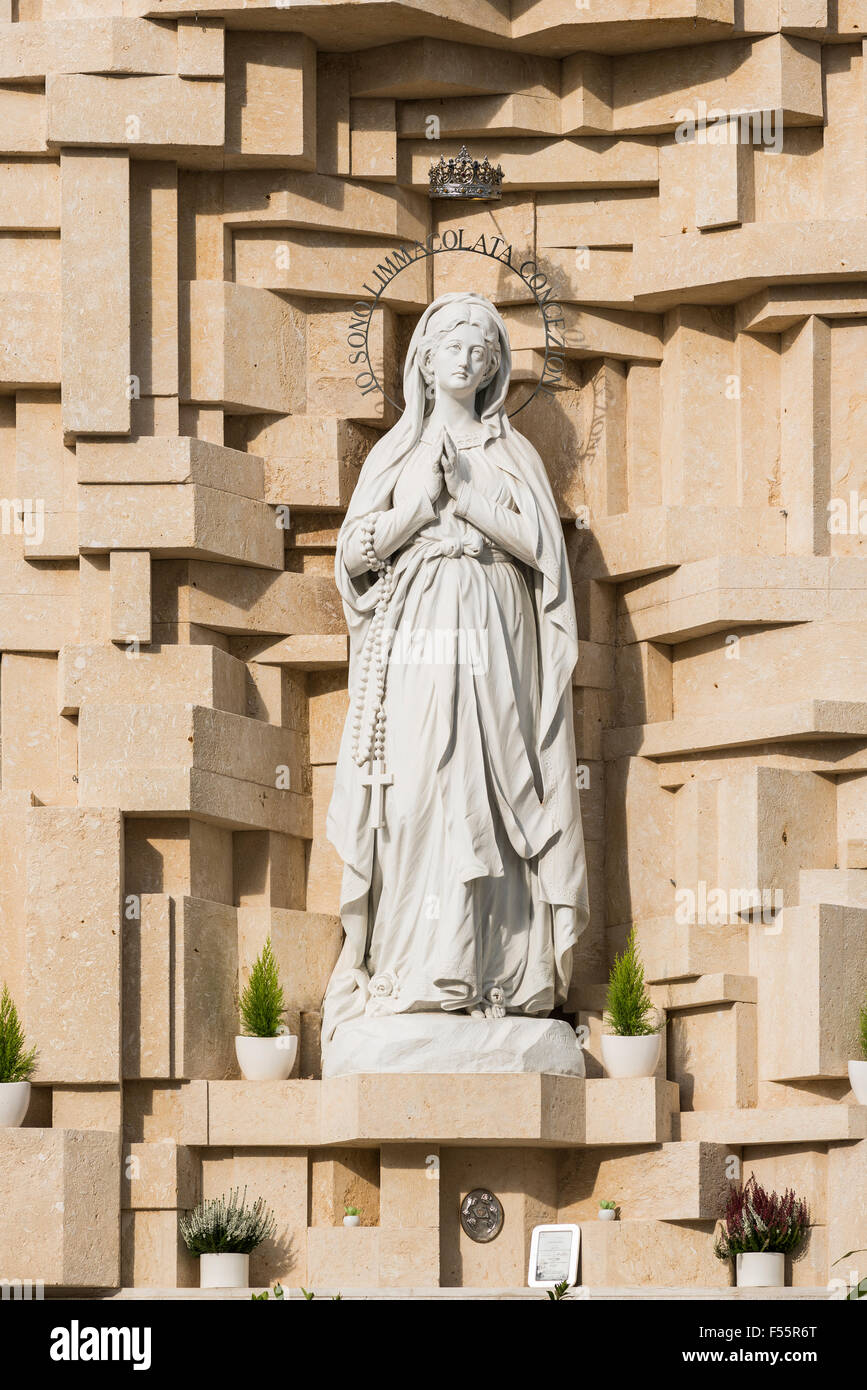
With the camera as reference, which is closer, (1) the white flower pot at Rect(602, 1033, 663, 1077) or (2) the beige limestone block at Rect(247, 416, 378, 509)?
(1) the white flower pot at Rect(602, 1033, 663, 1077)

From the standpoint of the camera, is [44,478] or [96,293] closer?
[96,293]

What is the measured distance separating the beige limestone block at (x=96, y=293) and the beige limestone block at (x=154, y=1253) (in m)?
3.27

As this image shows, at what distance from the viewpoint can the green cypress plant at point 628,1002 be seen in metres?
11.5

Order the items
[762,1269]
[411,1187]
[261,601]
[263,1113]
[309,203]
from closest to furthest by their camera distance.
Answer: [762,1269] → [411,1187] → [263,1113] → [261,601] → [309,203]

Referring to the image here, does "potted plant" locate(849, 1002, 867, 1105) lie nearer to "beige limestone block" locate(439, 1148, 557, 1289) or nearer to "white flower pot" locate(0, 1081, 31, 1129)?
"beige limestone block" locate(439, 1148, 557, 1289)

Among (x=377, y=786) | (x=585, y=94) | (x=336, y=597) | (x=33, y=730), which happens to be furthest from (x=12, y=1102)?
(x=585, y=94)

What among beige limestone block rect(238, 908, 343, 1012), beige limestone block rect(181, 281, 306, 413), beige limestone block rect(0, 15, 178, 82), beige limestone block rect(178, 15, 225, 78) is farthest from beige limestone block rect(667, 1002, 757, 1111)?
beige limestone block rect(0, 15, 178, 82)

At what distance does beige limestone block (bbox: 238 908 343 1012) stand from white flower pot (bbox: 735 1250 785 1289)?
7.10ft

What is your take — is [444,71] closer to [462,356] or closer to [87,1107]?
[462,356]

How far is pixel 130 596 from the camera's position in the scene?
39.3 ft

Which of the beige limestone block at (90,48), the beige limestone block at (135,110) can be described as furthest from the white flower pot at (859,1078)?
the beige limestone block at (90,48)

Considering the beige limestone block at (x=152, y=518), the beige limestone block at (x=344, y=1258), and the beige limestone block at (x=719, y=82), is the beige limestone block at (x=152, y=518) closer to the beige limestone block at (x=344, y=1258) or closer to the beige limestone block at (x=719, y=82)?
the beige limestone block at (x=719, y=82)

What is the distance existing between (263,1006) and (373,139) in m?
3.89

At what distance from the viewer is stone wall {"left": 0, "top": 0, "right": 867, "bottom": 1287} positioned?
11.4 meters
